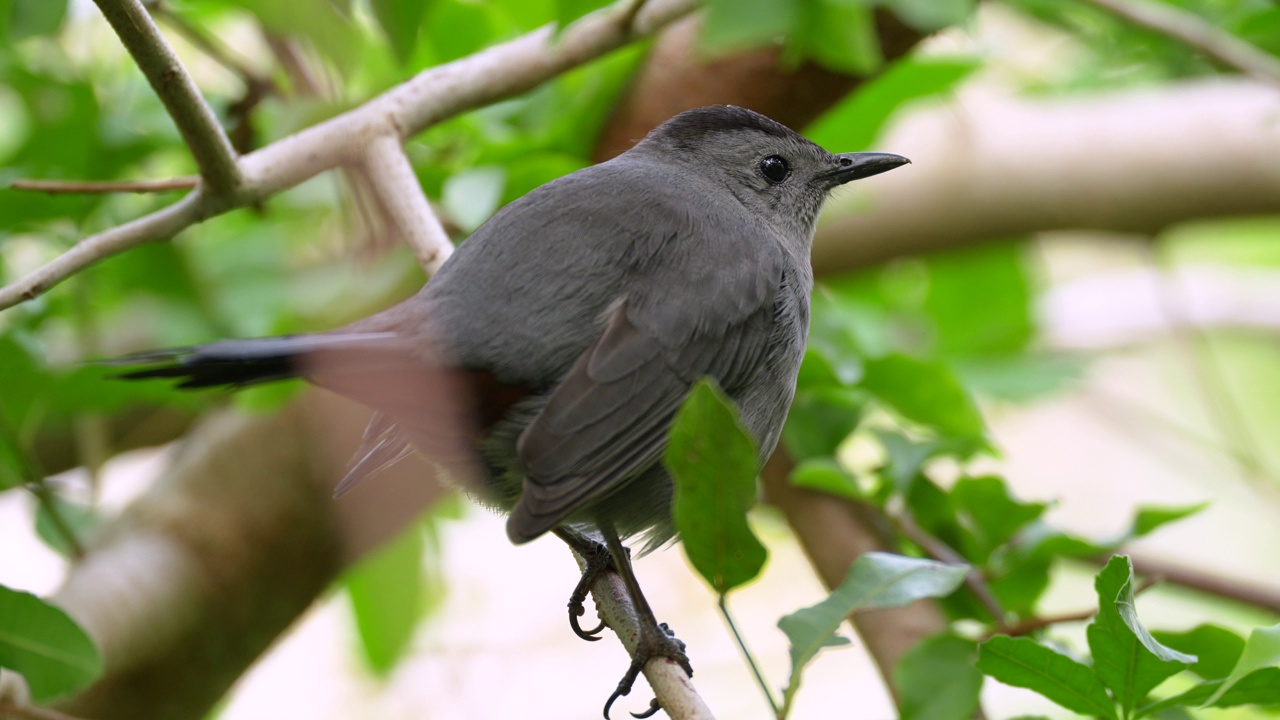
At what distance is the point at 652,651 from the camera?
1880 millimetres

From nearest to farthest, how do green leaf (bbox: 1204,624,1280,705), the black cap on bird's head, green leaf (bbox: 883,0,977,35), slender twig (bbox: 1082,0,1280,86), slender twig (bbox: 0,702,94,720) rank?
green leaf (bbox: 1204,624,1280,705) → slender twig (bbox: 0,702,94,720) → green leaf (bbox: 883,0,977,35) → the black cap on bird's head → slender twig (bbox: 1082,0,1280,86)

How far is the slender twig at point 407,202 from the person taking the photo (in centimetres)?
220

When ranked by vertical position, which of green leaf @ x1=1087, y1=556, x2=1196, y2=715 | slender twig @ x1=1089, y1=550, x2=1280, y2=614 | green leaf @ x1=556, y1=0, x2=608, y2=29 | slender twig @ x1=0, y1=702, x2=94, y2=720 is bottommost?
slender twig @ x1=1089, y1=550, x2=1280, y2=614

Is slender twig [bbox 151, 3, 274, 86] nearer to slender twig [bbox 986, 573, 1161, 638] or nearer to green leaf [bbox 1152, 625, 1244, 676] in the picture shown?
slender twig [bbox 986, 573, 1161, 638]

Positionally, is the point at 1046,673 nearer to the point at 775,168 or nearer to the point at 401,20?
the point at 775,168

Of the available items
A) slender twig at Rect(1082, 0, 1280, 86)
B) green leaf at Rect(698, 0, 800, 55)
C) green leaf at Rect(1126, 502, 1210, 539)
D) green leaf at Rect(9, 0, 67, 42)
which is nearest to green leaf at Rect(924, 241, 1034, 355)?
slender twig at Rect(1082, 0, 1280, 86)

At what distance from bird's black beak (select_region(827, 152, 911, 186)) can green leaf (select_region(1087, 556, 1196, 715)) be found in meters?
1.22

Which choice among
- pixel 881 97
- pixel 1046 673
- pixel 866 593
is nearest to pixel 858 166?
pixel 881 97

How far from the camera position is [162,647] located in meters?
2.84

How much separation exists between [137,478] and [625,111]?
340 centimetres

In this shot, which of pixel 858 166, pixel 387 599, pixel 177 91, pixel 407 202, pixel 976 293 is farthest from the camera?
pixel 976 293

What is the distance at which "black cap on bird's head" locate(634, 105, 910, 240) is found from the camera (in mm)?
2539

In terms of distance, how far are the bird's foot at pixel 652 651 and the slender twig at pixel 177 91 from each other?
1.01 m

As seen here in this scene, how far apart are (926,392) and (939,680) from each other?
77 centimetres
